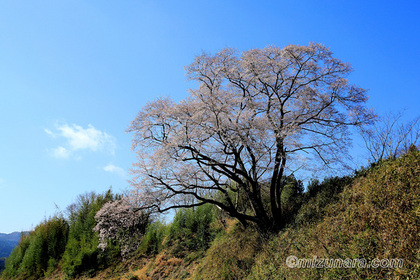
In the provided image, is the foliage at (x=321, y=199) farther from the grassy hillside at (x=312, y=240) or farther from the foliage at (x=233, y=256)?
the foliage at (x=233, y=256)

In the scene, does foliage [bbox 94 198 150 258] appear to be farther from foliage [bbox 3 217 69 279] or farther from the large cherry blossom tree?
foliage [bbox 3 217 69 279]

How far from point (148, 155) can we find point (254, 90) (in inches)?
212

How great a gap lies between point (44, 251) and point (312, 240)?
19948mm

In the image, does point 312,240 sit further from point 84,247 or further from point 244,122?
point 84,247

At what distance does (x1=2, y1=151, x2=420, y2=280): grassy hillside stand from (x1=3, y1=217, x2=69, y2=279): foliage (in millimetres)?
3874

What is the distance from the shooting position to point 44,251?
60.0ft

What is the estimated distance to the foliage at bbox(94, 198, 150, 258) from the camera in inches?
384

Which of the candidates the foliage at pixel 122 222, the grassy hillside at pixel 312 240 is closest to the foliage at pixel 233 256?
the grassy hillside at pixel 312 240

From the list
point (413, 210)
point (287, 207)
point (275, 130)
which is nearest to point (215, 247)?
point (287, 207)

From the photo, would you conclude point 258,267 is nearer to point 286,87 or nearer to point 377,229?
point 377,229

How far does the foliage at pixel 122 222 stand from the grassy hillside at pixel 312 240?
282 cm

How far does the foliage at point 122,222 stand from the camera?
9.76m

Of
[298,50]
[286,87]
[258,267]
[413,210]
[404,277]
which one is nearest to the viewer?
[404,277]

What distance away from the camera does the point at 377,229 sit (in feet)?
15.9
